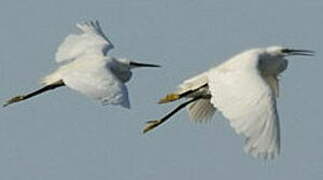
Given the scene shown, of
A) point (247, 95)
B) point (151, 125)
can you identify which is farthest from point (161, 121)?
point (247, 95)

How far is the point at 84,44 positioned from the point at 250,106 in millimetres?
7190

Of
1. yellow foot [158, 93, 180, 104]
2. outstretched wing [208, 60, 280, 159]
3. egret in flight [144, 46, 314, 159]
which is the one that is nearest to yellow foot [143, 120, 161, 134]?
egret in flight [144, 46, 314, 159]

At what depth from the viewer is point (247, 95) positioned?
29438 mm

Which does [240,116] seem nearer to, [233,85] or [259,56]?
[233,85]

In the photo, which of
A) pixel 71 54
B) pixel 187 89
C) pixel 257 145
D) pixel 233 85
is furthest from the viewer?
pixel 71 54

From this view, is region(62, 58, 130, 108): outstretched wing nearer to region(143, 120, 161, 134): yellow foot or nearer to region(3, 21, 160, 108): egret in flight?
region(3, 21, 160, 108): egret in flight

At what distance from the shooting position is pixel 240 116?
28656 millimetres

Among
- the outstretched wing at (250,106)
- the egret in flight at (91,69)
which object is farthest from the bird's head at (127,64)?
the outstretched wing at (250,106)

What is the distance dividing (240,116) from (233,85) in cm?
145

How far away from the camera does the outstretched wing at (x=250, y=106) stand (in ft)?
92.0

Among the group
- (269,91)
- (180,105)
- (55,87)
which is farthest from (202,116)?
(269,91)

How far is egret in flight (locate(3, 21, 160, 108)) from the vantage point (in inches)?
1195

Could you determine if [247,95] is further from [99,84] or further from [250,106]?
[99,84]

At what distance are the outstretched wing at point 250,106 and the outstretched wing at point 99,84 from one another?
1.47 m
